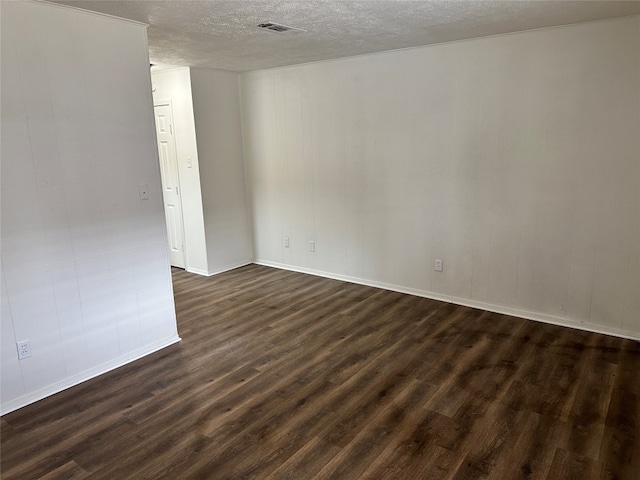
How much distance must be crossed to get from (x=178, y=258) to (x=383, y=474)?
4.32 meters

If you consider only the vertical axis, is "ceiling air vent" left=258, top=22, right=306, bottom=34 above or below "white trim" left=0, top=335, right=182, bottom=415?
above

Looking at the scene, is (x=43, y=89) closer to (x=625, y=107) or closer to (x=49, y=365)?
(x=49, y=365)

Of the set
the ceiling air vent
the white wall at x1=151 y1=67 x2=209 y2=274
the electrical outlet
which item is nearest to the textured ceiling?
the ceiling air vent

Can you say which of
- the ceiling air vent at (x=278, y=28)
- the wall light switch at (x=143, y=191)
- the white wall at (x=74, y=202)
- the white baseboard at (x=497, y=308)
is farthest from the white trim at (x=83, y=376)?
the ceiling air vent at (x=278, y=28)

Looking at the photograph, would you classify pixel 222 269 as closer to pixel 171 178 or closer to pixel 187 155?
pixel 171 178

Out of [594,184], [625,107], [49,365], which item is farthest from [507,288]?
[49,365]

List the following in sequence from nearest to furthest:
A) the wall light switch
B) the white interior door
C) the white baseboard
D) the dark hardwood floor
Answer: the dark hardwood floor < the wall light switch < the white baseboard < the white interior door

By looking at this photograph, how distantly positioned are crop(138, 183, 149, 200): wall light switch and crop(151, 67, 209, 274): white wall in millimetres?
1856

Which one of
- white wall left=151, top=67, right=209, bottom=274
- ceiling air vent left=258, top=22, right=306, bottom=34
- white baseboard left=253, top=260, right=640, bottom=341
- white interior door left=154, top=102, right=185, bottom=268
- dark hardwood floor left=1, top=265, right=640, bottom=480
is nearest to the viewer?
dark hardwood floor left=1, top=265, right=640, bottom=480

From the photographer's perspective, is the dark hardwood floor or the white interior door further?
the white interior door

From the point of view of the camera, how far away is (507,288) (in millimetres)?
3904

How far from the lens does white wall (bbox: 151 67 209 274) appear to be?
4969mm

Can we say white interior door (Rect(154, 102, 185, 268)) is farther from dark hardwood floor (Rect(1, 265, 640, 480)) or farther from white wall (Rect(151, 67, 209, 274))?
dark hardwood floor (Rect(1, 265, 640, 480))

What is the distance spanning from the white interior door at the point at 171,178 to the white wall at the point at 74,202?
6.92 feet
